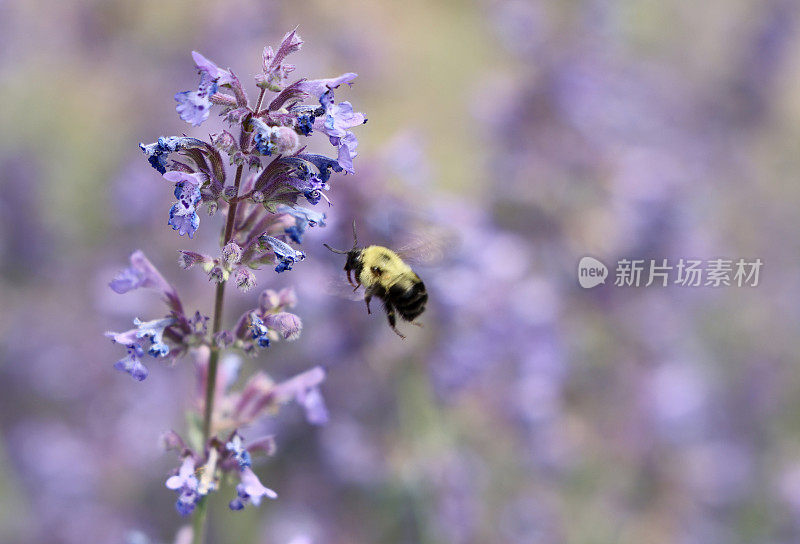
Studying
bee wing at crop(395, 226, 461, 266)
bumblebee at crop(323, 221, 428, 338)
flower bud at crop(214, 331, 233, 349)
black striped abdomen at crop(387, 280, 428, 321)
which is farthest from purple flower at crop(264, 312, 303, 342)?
bee wing at crop(395, 226, 461, 266)

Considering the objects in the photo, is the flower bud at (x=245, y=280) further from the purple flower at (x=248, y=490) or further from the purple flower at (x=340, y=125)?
the purple flower at (x=248, y=490)

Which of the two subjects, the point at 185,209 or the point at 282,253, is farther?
the point at 282,253

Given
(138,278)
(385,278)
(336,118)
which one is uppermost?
(385,278)

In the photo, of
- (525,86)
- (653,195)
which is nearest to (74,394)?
(525,86)

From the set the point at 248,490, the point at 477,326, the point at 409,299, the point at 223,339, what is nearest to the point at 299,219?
the point at 223,339

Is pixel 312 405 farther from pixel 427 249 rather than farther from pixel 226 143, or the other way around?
pixel 427 249

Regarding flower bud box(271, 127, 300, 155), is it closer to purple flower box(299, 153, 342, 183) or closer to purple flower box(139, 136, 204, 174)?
purple flower box(299, 153, 342, 183)
